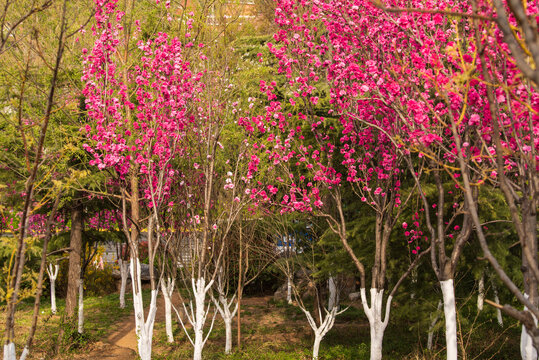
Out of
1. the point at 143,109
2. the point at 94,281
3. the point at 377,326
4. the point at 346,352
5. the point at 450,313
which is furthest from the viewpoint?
the point at 94,281

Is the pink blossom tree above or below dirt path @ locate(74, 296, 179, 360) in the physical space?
above

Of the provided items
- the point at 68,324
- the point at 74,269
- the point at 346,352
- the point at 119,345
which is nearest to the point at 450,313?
the point at 346,352

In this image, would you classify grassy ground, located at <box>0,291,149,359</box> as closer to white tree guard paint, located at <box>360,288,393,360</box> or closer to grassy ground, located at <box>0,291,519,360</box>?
grassy ground, located at <box>0,291,519,360</box>

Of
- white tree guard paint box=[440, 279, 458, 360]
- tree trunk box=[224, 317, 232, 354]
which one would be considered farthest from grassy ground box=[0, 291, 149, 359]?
Answer: white tree guard paint box=[440, 279, 458, 360]

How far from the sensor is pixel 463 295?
10344mm

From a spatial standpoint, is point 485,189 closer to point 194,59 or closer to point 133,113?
point 194,59

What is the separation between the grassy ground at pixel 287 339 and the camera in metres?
10.3

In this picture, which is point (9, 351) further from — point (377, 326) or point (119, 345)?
point (119, 345)

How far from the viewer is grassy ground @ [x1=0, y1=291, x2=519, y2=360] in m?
10.3

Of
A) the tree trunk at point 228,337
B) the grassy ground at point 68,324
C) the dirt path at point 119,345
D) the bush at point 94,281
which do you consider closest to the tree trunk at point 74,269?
the grassy ground at point 68,324

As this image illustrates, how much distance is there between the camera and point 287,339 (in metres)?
12.4

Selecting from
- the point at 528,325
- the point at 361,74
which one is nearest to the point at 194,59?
the point at 361,74

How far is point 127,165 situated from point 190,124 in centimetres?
131

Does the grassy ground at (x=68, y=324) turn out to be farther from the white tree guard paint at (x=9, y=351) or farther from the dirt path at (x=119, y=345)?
the white tree guard paint at (x=9, y=351)
